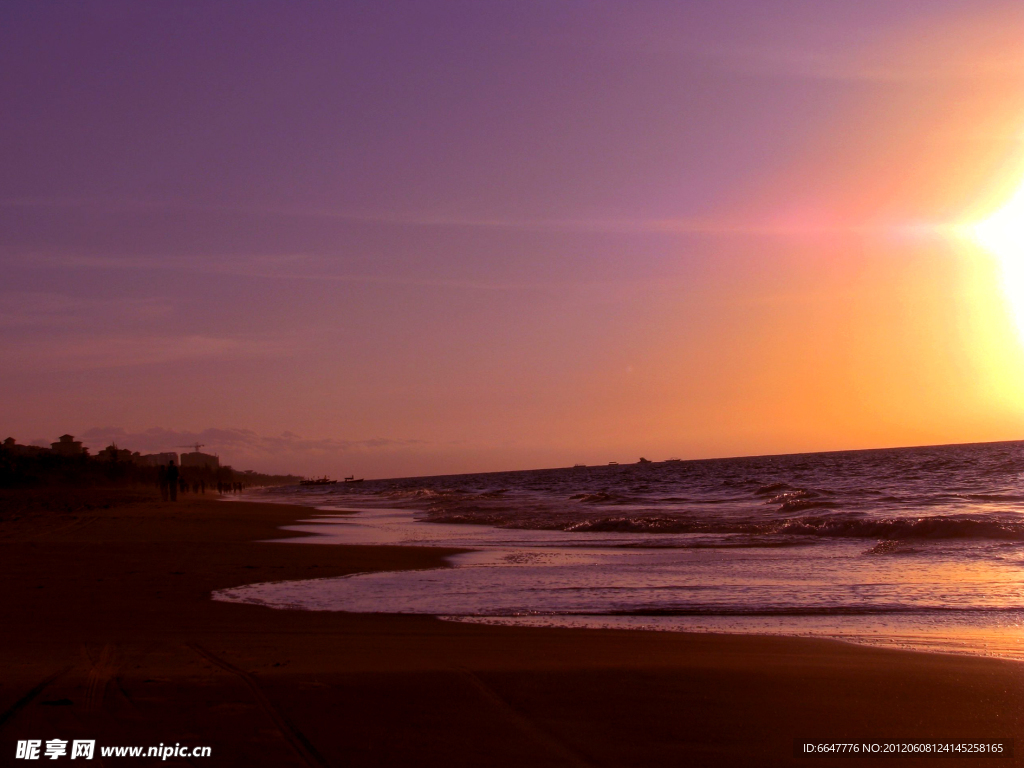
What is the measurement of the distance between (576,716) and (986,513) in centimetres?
2129

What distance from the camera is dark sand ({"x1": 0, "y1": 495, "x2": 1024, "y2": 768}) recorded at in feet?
13.0

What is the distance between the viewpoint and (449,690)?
16.0ft

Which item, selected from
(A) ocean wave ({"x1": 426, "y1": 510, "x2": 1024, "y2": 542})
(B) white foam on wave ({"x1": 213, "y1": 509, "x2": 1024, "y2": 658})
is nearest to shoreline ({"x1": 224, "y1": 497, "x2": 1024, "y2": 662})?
(B) white foam on wave ({"x1": 213, "y1": 509, "x2": 1024, "y2": 658})

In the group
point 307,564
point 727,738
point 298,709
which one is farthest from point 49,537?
point 727,738

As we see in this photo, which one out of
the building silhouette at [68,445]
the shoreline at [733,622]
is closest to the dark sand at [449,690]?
the shoreline at [733,622]

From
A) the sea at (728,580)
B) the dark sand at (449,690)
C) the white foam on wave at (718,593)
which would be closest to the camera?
the dark sand at (449,690)

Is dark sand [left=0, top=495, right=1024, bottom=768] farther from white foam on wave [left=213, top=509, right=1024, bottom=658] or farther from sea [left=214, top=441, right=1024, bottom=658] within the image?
sea [left=214, top=441, right=1024, bottom=658]

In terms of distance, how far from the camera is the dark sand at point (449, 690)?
156 inches

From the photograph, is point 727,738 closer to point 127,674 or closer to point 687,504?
point 127,674

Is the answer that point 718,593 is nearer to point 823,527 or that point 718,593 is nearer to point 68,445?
point 823,527

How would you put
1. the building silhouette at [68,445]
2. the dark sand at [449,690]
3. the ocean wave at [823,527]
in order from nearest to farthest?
the dark sand at [449,690], the ocean wave at [823,527], the building silhouette at [68,445]

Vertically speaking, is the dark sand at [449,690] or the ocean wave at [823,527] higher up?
the dark sand at [449,690]

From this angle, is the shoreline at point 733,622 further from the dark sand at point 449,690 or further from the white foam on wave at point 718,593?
the dark sand at point 449,690

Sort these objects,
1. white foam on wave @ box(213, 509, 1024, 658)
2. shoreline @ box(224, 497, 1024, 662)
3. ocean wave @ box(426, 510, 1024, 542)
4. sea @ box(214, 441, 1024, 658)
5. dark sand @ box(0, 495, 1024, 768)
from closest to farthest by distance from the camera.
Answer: dark sand @ box(0, 495, 1024, 768), shoreline @ box(224, 497, 1024, 662), white foam on wave @ box(213, 509, 1024, 658), sea @ box(214, 441, 1024, 658), ocean wave @ box(426, 510, 1024, 542)
